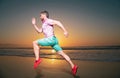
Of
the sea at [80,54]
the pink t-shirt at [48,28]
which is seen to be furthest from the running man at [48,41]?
the sea at [80,54]

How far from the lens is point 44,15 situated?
6.05 m

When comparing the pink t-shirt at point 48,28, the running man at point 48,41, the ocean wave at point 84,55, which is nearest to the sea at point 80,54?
the ocean wave at point 84,55

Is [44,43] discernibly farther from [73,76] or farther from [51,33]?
[73,76]

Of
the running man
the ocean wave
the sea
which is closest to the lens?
the running man

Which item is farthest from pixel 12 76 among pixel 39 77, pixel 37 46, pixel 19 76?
pixel 37 46

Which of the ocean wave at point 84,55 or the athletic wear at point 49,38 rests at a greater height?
the athletic wear at point 49,38

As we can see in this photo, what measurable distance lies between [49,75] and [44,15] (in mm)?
1562

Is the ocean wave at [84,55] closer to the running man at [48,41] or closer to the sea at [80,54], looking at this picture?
the sea at [80,54]

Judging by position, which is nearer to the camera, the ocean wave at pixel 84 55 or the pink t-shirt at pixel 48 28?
the pink t-shirt at pixel 48 28

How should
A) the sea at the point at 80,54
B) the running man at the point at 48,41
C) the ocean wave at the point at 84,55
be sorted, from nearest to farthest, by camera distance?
the running man at the point at 48,41, the ocean wave at the point at 84,55, the sea at the point at 80,54

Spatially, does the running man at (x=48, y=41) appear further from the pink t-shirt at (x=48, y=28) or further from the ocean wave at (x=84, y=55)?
the ocean wave at (x=84, y=55)

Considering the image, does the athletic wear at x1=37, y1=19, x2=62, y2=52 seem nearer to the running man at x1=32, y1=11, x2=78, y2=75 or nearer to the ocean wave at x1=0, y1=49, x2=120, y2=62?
the running man at x1=32, y1=11, x2=78, y2=75

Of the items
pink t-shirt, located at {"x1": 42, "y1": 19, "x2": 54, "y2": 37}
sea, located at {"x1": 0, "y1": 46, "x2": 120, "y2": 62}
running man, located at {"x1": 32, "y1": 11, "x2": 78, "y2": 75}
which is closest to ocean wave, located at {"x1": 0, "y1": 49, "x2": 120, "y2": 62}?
sea, located at {"x1": 0, "y1": 46, "x2": 120, "y2": 62}

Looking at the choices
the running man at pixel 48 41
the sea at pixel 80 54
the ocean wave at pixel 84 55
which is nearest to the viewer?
the running man at pixel 48 41
